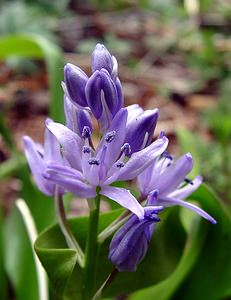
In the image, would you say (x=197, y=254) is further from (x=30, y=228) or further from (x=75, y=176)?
(x=75, y=176)

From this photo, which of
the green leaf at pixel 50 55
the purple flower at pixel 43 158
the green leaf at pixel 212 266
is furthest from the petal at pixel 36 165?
the green leaf at pixel 50 55

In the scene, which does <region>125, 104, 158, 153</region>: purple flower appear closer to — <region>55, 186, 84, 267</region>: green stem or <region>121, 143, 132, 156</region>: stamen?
<region>121, 143, 132, 156</region>: stamen

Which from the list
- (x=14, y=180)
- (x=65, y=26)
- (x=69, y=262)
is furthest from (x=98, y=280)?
(x=65, y=26)

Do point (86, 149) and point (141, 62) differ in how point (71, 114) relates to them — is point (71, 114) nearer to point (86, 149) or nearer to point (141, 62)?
point (86, 149)

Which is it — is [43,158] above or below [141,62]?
above

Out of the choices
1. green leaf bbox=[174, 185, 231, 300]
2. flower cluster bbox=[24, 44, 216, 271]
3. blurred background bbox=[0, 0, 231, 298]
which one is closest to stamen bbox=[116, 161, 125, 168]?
flower cluster bbox=[24, 44, 216, 271]

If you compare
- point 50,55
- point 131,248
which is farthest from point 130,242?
point 50,55
